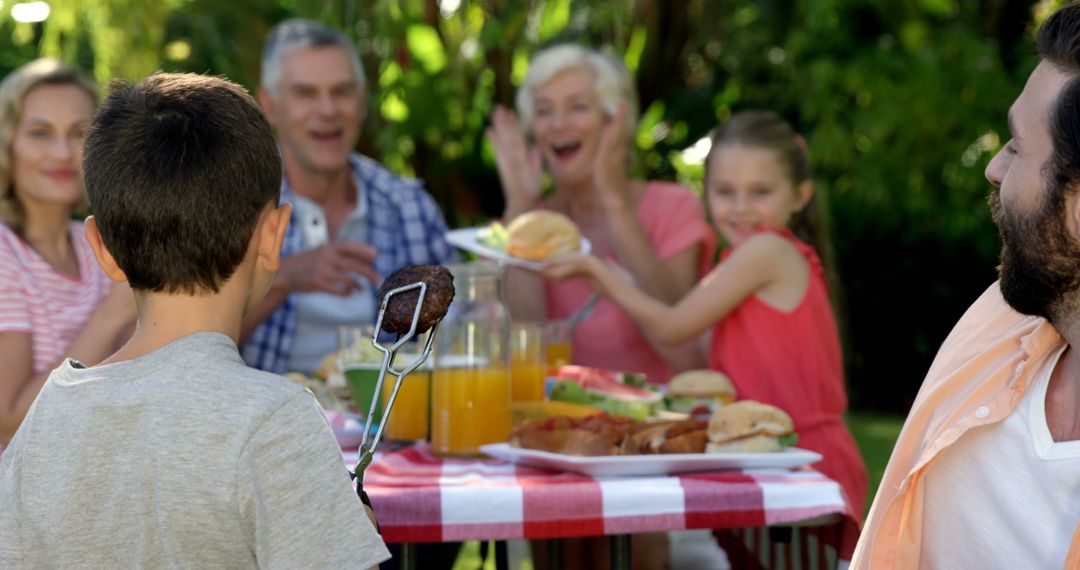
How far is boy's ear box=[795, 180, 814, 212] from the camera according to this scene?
383 centimetres

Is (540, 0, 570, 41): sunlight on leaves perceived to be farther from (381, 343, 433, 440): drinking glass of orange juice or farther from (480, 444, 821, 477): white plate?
(480, 444, 821, 477): white plate

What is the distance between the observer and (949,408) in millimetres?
1925

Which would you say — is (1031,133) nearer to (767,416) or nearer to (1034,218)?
(1034,218)

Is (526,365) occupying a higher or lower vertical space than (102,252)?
lower

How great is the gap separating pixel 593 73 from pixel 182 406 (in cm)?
297

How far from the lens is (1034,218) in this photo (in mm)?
1826

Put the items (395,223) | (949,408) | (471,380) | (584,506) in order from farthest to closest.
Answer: (395,223), (471,380), (584,506), (949,408)

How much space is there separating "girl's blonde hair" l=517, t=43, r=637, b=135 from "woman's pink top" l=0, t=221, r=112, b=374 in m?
1.55

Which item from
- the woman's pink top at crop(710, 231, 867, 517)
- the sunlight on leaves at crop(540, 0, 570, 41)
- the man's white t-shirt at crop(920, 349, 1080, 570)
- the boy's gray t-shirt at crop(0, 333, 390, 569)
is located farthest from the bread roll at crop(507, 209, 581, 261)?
the sunlight on leaves at crop(540, 0, 570, 41)

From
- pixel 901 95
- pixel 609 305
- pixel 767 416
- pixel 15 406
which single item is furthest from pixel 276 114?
pixel 901 95

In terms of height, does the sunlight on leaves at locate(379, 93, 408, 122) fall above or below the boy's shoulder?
above

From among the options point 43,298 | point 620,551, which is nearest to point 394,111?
point 43,298

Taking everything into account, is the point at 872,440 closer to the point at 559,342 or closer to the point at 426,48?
the point at 426,48

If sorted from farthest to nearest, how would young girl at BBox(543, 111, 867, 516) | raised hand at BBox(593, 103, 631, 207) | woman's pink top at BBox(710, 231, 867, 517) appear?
raised hand at BBox(593, 103, 631, 207) < young girl at BBox(543, 111, 867, 516) < woman's pink top at BBox(710, 231, 867, 517)
